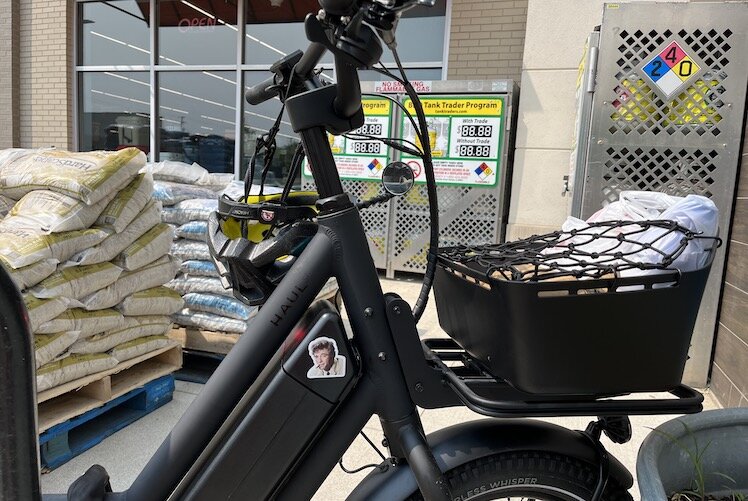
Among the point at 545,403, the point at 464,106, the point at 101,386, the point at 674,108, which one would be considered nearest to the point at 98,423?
the point at 101,386

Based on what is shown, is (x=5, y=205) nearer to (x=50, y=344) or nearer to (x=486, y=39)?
(x=50, y=344)

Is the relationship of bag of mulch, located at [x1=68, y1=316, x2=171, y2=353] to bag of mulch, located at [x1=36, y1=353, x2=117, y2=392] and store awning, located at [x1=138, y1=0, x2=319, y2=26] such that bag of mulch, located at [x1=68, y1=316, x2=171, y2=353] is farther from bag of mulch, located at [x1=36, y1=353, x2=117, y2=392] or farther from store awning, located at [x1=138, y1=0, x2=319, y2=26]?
store awning, located at [x1=138, y1=0, x2=319, y2=26]

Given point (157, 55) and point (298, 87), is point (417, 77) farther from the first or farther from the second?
point (298, 87)

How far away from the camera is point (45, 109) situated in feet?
25.2

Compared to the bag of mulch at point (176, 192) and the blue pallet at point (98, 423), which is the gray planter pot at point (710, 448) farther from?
the bag of mulch at point (176, 192)

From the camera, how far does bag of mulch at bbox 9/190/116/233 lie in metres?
2.37

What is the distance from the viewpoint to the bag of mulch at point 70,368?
2.23 metres

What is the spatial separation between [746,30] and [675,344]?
276cm

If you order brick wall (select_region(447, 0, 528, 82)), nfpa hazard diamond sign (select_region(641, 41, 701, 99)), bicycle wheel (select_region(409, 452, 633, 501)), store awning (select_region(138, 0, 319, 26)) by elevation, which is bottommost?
bicycle wheel (select_region(409, 452, 633, 501))

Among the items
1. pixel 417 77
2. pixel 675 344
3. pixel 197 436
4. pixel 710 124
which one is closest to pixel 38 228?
pixel 197 436

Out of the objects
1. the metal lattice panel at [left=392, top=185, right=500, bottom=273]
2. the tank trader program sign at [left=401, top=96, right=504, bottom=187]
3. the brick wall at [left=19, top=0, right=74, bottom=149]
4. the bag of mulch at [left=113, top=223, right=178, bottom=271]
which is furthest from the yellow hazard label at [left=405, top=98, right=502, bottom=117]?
the brick wall at [left=19, top=0, right=74, bottom=149]

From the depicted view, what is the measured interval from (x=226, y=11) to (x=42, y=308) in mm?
6287

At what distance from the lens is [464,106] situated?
5.34 m

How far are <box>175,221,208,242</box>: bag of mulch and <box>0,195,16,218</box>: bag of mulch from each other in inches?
36.8
